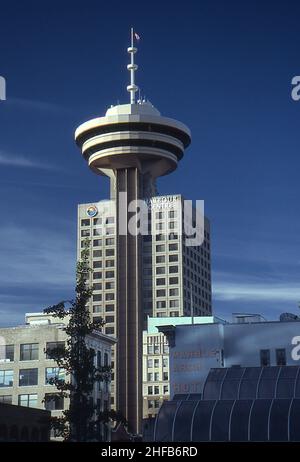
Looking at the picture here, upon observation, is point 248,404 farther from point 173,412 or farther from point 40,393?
point 40,393

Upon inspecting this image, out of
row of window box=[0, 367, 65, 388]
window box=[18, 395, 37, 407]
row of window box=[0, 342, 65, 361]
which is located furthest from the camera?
row of window box=[0, 342, 65, 361]

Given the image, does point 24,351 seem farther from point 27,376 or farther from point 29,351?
point 27,376

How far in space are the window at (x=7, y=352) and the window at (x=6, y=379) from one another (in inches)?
88.7

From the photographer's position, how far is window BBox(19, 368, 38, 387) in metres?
116

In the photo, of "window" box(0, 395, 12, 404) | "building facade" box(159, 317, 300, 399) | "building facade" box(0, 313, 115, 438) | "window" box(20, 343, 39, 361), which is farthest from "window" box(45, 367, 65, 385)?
"building facade" box(159, 317, 300, 399)

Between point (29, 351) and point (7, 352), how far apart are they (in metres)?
4.06

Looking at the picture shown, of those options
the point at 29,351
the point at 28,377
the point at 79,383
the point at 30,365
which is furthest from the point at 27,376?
the point at 79,383

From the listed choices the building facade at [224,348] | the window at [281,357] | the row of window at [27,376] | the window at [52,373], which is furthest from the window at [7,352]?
the window at [281,357]

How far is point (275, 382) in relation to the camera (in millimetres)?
90750

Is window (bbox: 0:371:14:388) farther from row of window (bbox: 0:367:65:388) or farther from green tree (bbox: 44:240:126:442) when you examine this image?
green tree (bbox: 44:240:126:442)
